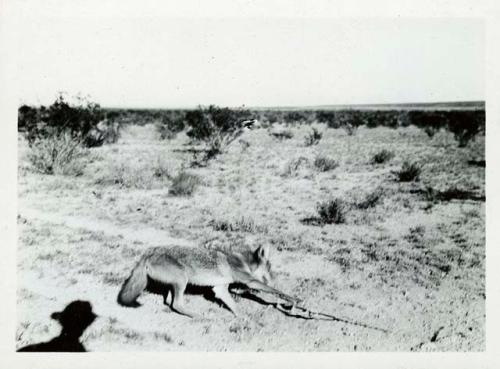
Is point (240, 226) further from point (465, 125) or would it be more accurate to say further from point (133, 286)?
point (465, 125)

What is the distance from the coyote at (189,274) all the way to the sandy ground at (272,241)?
15cm

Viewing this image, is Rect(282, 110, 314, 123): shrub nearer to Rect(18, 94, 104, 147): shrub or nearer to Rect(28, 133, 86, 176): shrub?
Rect(18, 94, 104, 147): shrub

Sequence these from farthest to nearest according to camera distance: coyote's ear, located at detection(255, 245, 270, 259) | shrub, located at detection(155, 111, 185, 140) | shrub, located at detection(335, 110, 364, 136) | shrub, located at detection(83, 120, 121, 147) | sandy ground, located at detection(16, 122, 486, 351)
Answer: shrub, located at detection(335, 110, 364, 136), shrub, located at detection(155, 111, 185, 140), shrub, located at detection(83, 120, 121, 147), coyote's ear, located at detection(255, 245, 270, 259), sandy ground, located at detection(16, 122, 486, 351)

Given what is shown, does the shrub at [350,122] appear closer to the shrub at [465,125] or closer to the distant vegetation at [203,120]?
the distant vegetation at [203,120]

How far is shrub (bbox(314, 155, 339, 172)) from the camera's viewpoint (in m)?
6.96

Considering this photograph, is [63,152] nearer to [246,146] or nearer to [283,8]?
[246,146]

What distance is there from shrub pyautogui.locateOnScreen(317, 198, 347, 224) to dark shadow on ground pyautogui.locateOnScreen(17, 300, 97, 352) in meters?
2.83

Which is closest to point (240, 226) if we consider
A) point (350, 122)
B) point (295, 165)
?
point (295, 165)

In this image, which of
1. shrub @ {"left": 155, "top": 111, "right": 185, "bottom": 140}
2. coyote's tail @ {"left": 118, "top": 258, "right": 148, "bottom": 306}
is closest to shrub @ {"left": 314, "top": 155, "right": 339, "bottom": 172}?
shrub @ {"left": 155, "top": 111, "right": 185, "bottom": 140}

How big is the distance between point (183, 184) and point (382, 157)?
260cm

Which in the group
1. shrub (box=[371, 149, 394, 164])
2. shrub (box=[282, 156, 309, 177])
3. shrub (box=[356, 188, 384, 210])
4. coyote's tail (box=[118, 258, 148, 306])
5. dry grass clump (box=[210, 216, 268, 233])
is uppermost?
shrub (box=[371, 149, 394, 164])

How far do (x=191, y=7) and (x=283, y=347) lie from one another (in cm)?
383

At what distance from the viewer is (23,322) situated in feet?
19.8

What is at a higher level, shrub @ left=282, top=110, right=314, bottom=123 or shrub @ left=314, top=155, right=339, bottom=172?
shrub @ left=282, top=110, right=314, bottom=123
